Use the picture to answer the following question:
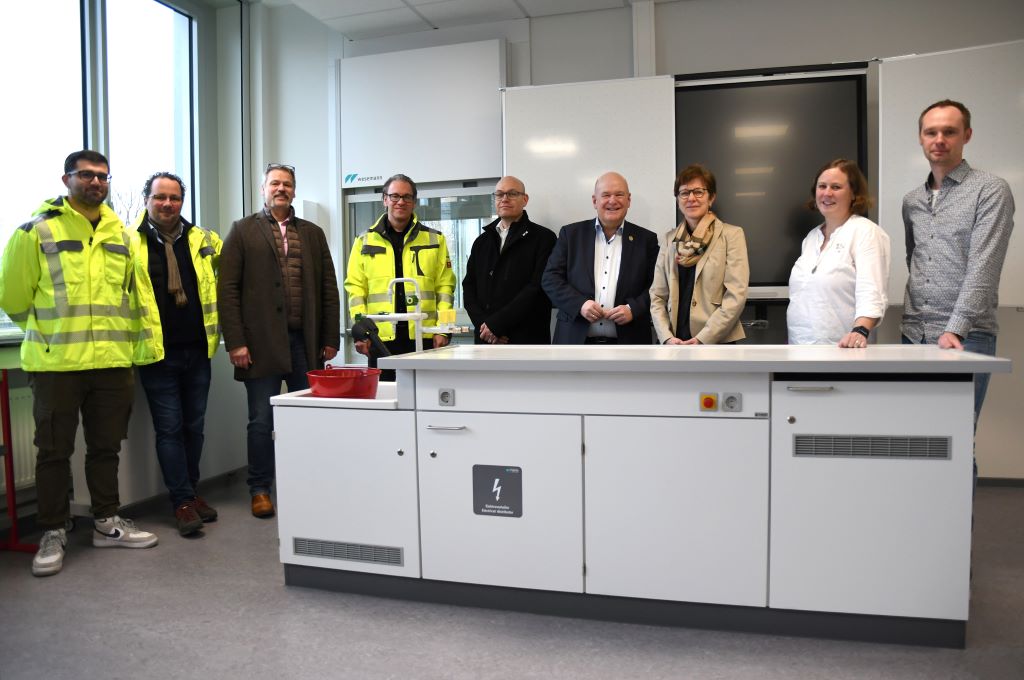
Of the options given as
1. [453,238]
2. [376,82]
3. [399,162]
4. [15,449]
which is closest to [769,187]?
[453,238]

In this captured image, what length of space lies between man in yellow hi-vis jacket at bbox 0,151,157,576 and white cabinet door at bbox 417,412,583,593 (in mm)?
1520

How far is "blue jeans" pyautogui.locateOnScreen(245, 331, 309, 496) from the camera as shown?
3.47 m

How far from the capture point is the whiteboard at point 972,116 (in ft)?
11.2

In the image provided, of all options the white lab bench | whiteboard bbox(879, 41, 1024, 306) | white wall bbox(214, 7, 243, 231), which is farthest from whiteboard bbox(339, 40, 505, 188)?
the white lab bench

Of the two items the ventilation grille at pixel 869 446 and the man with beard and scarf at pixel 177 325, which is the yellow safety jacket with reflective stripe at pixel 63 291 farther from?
the ventilation grille at pixel 869 446

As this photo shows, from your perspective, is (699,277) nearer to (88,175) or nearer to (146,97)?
(88,175)

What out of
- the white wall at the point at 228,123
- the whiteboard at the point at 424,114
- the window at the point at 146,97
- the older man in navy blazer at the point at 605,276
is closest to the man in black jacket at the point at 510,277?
the older man in navy blazer at the point at 605,276

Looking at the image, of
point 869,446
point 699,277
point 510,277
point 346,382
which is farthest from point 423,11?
point 869,446

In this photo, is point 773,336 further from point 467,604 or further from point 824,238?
point 467,604

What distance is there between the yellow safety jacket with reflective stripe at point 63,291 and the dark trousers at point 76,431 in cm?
10

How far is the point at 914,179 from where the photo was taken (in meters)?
3.57

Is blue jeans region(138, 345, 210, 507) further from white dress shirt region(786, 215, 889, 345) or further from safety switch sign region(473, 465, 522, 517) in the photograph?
white dress shirt region(786, 215, 889, 345)

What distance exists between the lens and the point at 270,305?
338cm

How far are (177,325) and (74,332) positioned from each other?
0.50 metres
